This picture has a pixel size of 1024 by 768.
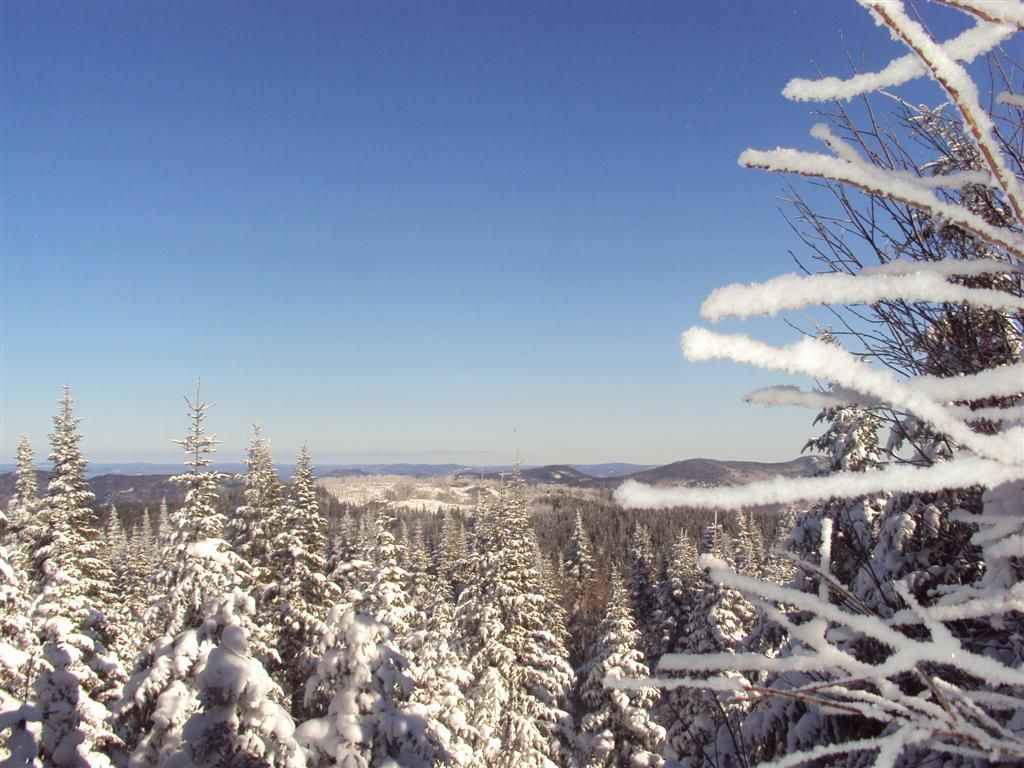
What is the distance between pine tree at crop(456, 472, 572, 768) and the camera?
18859 millimetres

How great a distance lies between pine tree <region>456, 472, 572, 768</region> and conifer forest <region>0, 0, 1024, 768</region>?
107 millimetres

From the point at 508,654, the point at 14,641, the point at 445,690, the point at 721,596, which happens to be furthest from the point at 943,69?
the point at 721,596

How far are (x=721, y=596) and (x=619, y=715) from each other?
6141 mm

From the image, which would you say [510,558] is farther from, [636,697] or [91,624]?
[91,624]

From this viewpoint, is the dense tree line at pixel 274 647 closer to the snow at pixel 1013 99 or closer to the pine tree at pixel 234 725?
the pine tree at pixel 234 725

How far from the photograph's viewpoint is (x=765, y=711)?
6.55 m

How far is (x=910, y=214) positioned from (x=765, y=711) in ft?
18.6

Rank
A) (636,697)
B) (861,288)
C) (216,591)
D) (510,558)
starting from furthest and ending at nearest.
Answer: (636,697), (510,558), (216,591), (861,288)

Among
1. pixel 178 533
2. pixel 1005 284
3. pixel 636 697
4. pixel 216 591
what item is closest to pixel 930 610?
pixel 1005 284

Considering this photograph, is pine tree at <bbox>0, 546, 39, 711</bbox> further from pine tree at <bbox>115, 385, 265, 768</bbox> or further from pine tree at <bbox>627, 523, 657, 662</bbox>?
pine tree at <bbox>627, 523, 657, 662</bbox>

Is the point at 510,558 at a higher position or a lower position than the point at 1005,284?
lower

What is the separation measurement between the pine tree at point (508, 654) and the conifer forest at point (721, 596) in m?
0.11

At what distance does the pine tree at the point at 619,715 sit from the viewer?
22.9m

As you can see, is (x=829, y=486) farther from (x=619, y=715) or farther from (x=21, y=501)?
(x=619, y=715)
